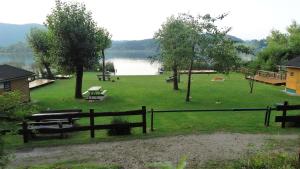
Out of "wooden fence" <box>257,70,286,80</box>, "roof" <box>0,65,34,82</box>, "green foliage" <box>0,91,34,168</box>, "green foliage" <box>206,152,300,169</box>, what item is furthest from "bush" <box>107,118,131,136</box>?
"wooden fence" <box>257,70,286,80</box>

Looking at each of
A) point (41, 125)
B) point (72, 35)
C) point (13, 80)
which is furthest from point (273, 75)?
point (41, 125)

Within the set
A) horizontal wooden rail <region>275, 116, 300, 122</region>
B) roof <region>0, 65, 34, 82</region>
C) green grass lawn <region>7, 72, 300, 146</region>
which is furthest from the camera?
roof <region>0, 65, 34, 82</region>

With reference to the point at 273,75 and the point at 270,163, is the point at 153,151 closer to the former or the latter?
the point at 270,163

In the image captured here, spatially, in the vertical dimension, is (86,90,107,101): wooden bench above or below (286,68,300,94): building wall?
below

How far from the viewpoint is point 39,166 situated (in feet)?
29.3

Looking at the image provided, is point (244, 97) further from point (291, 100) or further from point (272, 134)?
point (272, 134)

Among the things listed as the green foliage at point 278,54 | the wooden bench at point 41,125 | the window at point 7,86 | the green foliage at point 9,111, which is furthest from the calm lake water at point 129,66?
the green foliage at point 9,111

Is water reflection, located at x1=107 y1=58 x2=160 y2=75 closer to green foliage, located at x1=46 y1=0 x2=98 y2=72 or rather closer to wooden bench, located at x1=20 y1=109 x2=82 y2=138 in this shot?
green foliage, located at x1=46 y1=0 x2=98 y2=72

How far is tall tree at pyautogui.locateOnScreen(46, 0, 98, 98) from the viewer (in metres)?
24.3

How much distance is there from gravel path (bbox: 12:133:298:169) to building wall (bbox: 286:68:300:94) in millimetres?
18758

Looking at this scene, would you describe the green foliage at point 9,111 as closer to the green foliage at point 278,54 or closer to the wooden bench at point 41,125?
the wooden bench at point 41,125

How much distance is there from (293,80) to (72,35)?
2172 cm

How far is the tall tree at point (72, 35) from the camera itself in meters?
24.3

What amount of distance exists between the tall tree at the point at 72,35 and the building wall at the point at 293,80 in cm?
1969
